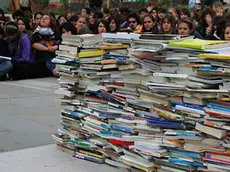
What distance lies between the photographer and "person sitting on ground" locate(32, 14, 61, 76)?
1294cm

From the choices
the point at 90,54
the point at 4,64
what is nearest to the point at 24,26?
the point at 4,64

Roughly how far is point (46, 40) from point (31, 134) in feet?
19.9

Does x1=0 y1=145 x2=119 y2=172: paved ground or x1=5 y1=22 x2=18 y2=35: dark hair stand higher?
x1=5 y1=22 x2=18 y2=35: dark hair

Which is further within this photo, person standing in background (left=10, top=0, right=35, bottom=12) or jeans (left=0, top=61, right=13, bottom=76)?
person standing in background (left=10, top=0, right=35, bottom=12)

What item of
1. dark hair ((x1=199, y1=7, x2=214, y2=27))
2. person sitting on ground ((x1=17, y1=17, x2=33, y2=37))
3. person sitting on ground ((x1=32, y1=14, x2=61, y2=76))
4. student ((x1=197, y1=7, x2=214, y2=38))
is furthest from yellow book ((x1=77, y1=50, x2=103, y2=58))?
person sitting on ground ((x1=17, y1=17, x2=33, y2=37))

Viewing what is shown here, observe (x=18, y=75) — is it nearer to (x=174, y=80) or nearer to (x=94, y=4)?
(x=174, y=80)

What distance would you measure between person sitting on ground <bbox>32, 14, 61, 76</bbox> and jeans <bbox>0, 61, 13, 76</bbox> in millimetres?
707

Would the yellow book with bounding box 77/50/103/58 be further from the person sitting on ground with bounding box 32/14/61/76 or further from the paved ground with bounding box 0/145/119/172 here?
the person sitting on ground with bounding box 32/14/61/76

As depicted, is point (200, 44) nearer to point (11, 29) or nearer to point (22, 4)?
point (11, 29)

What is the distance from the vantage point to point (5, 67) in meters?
13.0

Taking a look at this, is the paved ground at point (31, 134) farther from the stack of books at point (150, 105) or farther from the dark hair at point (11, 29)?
the dark hair at point (11, 29)

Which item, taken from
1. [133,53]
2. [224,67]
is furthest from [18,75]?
[224,67]

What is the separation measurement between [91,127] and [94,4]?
16.9 m

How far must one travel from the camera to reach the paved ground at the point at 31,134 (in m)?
6.04
